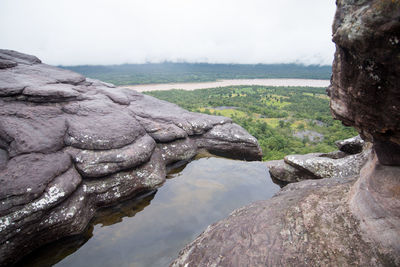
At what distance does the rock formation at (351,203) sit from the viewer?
126 inches

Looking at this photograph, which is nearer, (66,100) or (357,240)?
(357,240)

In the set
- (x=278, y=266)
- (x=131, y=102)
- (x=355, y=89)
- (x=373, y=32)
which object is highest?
(x=373, y=32)

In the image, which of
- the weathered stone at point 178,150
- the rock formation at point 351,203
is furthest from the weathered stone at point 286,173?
the weathered stone at point 178,150

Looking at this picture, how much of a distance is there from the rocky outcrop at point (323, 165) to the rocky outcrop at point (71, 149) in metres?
3.27

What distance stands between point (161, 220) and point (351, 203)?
6.14m

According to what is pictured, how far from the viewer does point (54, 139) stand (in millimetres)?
8961

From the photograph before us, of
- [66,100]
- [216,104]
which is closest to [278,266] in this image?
[66,100]

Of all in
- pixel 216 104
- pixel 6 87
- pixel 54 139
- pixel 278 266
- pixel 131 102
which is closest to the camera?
pixel 278 266

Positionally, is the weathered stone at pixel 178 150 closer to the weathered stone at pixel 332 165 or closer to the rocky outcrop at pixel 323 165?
the rocky outcrop at pixel 323 165

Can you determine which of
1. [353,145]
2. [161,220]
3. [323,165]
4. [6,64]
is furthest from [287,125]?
[6,64]

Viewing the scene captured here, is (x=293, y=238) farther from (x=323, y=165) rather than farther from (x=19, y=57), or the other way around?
(x=19, y=57)

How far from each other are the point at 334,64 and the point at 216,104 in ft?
225

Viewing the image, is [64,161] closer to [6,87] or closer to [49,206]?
[49,206]

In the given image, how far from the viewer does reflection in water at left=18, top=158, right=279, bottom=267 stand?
6699mm
